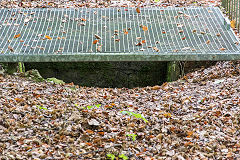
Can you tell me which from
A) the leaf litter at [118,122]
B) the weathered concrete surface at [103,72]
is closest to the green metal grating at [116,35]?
the leaf litter at [118,122]

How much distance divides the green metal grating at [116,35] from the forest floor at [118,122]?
0.52 m

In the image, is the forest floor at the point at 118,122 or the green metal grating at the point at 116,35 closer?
the forest floor at the point at 118,122

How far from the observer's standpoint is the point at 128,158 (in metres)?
2.63

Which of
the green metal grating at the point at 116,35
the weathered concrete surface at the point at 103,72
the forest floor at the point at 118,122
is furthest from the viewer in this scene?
the weathered concrete surface at the point at 103,72

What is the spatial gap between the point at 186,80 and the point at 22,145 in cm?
360

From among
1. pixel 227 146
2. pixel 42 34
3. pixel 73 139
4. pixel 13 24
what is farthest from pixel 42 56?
pixel 227 146

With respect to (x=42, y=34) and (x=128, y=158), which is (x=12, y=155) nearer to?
(x=128, y=158)

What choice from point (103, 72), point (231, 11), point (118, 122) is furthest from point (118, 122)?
point (231, 11)

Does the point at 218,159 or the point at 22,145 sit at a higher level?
the point at 22,145

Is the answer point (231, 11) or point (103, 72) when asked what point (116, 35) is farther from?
point (231, 11)

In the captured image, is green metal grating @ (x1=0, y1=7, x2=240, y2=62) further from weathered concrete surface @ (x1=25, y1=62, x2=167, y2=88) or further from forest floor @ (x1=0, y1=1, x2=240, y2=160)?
weathered concrete surface @ (x1=25, y1=62, x2=167, y2=88)

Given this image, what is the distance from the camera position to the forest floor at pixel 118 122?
107 inches

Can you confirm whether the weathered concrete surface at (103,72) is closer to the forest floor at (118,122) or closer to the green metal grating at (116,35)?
the green metal grating at (116,35)

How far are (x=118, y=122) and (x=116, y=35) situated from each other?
2.21 meters
